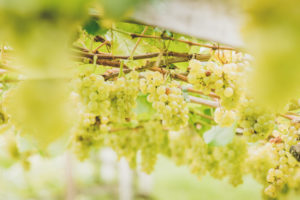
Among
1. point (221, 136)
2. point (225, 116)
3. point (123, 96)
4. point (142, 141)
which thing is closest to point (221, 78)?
point (225, 116)

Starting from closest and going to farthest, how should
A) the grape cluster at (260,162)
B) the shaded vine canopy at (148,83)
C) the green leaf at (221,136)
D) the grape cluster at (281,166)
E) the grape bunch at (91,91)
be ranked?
the shaded vine canopy at (148,83) → the grape bunch at (91,91) → the grape cluster at (281,166) → the green leaf at (221,136) → the grape cluster at (260,162)

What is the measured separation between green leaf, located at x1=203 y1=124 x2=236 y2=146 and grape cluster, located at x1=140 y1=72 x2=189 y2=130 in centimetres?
46

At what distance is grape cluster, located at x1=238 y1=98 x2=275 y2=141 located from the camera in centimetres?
78

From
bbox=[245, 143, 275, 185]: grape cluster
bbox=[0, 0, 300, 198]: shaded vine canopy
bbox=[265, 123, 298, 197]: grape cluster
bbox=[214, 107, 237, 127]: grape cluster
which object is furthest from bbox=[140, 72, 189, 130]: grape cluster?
bbox=[245, 143, 275, 185]: grape cluster

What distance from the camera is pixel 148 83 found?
0.79m

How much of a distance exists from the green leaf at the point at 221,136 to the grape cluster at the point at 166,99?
46 centimetres

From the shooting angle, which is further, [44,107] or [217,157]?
[217,157]

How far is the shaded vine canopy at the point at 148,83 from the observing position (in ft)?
0.91

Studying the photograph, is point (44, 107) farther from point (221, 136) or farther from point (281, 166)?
point (221, 136)

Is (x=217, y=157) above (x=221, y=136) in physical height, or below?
below

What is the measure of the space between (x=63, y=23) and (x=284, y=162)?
36.1 inches

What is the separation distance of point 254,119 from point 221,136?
43cm

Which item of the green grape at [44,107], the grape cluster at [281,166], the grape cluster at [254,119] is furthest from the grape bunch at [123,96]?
the grape cluster at [281,166]

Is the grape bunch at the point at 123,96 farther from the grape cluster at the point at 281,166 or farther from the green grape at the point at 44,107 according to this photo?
the grape cluster at the point at 281,166
